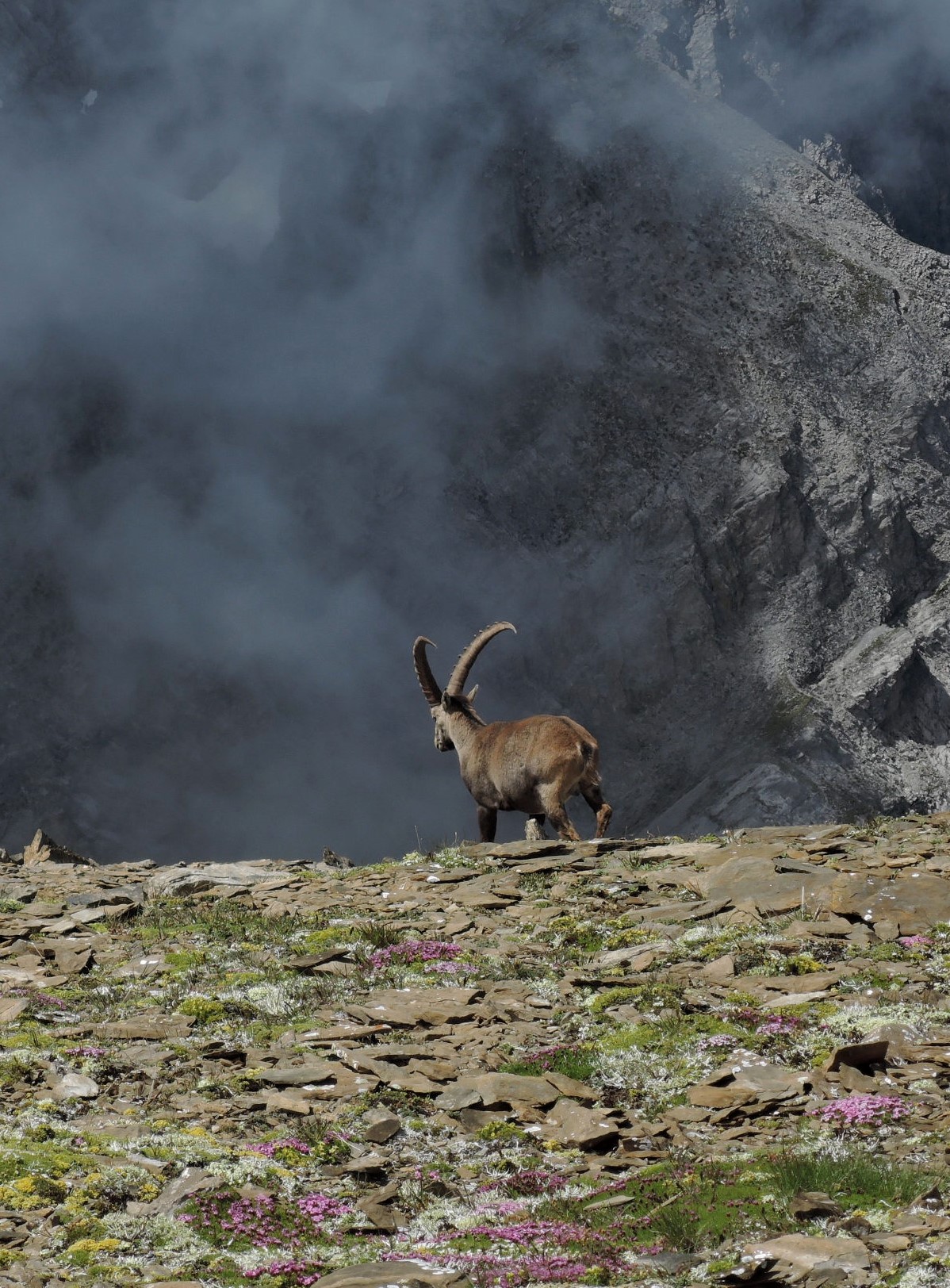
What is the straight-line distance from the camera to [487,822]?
75.4ft

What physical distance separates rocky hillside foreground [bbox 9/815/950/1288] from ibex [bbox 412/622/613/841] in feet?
11.7

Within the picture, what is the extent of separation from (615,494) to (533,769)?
331 feet

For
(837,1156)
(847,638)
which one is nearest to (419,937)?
(837,1156)

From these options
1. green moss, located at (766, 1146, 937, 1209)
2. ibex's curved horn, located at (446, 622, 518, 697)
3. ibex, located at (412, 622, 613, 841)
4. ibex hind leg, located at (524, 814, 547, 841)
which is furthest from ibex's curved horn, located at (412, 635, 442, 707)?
green moss, located at (766, 1146, 937, 1209)

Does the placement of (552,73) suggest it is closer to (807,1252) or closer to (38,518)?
(38,518)

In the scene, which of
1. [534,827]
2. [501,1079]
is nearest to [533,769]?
[534,827]

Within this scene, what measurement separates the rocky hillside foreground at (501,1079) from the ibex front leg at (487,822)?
18.2ft

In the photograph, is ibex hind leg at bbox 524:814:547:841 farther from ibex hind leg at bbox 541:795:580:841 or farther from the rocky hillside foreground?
the rocky hillside foreground

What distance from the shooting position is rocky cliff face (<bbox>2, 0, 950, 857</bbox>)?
107938 mm

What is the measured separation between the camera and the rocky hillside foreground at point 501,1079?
7.28 meters

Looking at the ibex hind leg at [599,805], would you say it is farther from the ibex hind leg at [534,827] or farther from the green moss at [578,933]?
the green moss at [578,933]

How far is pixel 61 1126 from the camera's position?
366 inches

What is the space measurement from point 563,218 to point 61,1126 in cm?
13144

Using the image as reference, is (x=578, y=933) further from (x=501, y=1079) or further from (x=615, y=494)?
(x=615, y=494)
